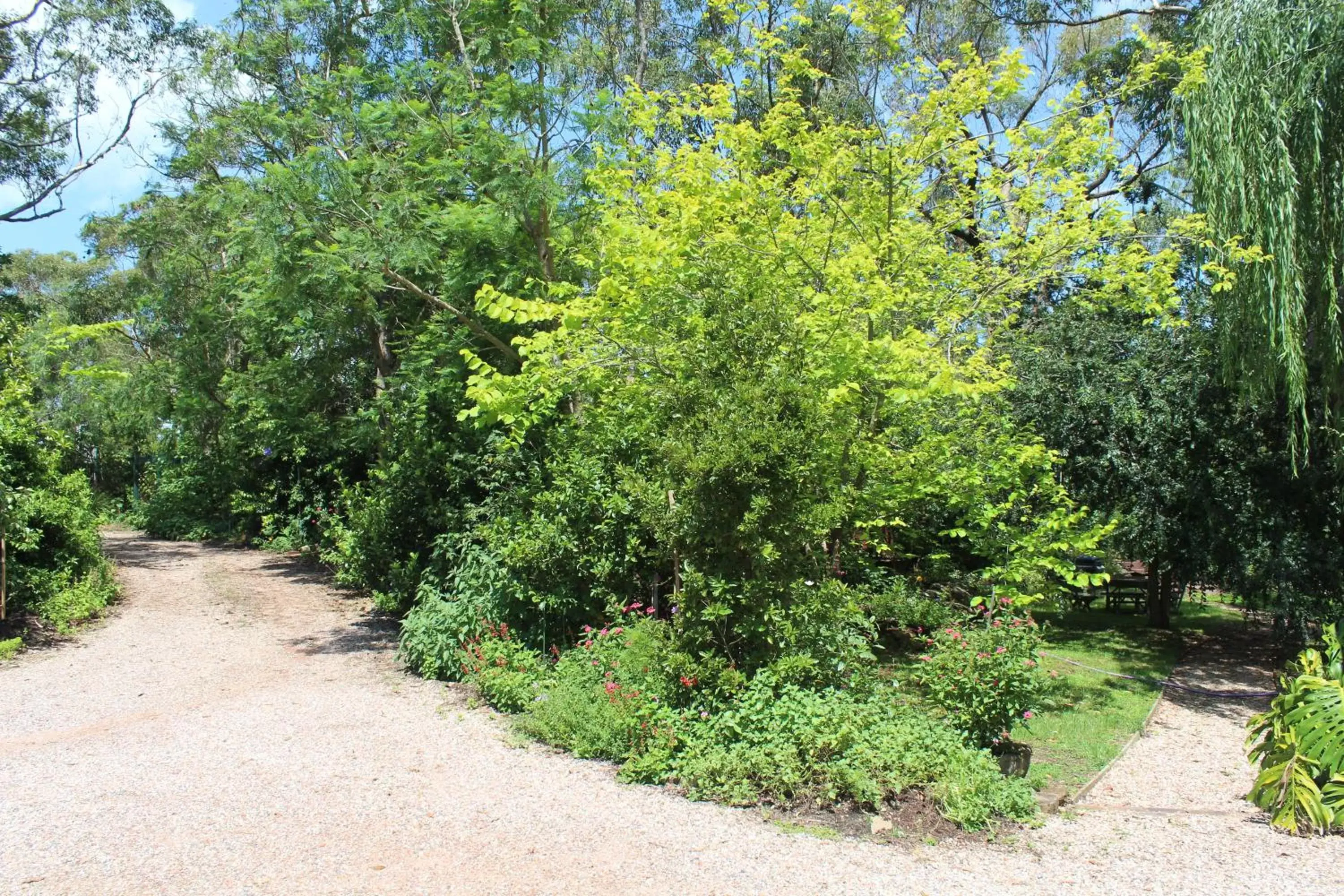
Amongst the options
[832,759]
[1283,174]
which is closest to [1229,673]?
[1283,174]

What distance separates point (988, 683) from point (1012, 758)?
53cm

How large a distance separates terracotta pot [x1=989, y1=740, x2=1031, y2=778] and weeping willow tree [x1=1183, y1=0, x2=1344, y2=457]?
4.41 m

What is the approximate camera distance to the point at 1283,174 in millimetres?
7742

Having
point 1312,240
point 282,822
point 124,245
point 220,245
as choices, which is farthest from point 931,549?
point 124,245

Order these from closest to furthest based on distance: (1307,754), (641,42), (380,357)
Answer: (1307,754)
(380,357)
(641,42)

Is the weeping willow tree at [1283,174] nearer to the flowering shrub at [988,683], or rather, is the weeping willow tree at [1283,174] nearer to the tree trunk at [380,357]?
the flowering shrub at [988,683]

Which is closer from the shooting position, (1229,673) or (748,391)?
(748,391)

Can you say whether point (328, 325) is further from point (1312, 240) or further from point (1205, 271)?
point (1312, 240)

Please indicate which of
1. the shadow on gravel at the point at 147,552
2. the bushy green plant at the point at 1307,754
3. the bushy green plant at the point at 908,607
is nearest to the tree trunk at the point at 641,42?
the bushy green plant at the point at 908,607

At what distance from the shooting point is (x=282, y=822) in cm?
478

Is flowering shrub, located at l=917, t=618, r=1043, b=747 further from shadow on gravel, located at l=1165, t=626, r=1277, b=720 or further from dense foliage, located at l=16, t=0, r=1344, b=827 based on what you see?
shadow on gravel, located at l=1165, t=626, r=1277, b=720

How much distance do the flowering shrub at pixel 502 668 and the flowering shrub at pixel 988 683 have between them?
3.19m

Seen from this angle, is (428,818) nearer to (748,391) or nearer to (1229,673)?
(748,391)

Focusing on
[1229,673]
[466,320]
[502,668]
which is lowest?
[1229,673]
